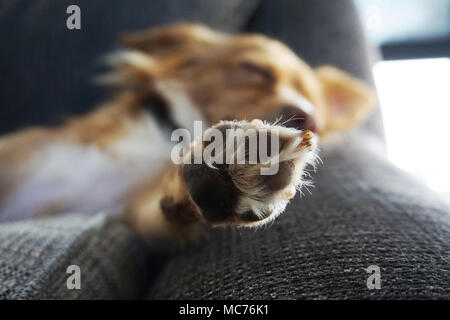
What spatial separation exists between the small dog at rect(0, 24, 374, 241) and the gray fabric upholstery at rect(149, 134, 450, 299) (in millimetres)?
170

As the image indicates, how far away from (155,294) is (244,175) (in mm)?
260

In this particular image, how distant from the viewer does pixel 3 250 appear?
0.55 metres

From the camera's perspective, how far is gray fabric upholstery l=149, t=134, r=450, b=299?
17.5 inches

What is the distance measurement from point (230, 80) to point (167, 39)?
13.0 inches

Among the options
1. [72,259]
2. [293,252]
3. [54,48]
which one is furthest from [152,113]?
[293,252]

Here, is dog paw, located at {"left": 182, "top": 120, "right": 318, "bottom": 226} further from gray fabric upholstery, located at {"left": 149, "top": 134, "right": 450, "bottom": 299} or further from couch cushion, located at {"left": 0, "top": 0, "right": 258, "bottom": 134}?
couch cushion, located at {"left": 0, "top": 0, "right": 258, "bottom": 134}

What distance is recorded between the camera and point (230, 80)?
109 centimetres

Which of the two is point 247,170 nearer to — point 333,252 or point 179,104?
point 333,252

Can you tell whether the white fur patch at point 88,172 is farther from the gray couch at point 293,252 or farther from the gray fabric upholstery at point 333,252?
the gray fabric upholstery at point 333,252

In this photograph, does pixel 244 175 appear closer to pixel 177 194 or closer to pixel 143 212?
pixel 177 194

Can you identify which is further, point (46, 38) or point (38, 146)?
point (46, 38)
